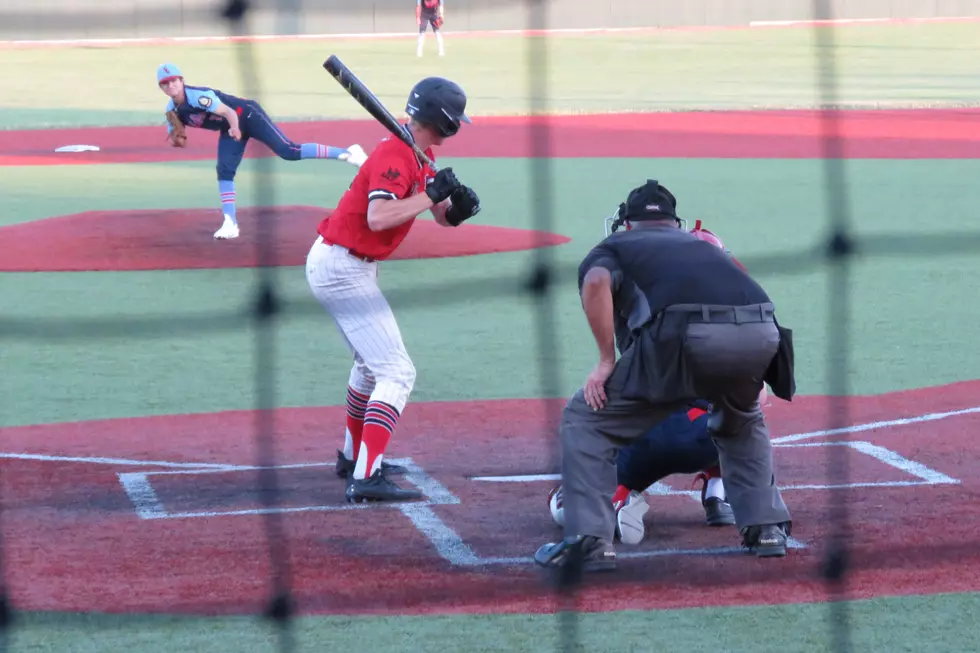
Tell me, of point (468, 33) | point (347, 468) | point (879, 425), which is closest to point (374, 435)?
point (347, 468)

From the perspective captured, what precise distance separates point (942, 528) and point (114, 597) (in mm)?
2710

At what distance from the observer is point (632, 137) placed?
19.5 meters

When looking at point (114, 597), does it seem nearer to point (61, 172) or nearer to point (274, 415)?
point (274, 415)

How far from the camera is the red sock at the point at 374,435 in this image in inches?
215

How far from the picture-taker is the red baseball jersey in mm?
5270

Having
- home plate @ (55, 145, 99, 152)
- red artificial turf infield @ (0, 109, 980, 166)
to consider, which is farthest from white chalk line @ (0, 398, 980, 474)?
home plate @ (55, 145, 99, 152)

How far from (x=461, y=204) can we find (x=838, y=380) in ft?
9.50

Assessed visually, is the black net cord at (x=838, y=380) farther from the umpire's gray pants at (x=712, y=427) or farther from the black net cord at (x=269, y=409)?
the black net cord at (x=269, y=409)

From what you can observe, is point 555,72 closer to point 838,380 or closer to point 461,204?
point 838,380

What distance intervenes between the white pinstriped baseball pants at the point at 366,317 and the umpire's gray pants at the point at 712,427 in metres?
0.96

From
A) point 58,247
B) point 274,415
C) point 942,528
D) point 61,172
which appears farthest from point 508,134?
point 942,528

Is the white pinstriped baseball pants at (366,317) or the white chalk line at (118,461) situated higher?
the white pinstriped baseball pants at (366,317)

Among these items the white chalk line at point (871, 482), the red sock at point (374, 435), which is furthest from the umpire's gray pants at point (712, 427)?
the red sock at point (374, 435)

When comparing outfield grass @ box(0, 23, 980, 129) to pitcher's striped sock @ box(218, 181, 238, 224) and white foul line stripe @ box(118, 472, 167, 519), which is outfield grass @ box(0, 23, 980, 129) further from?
white foul line stripe @ box(118, 472, 167, 519)
